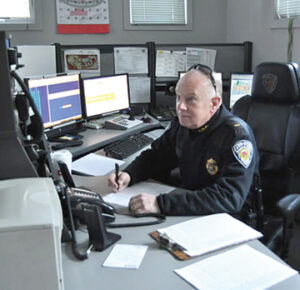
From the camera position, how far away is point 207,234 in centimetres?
121

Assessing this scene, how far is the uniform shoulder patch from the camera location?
4.94 ft

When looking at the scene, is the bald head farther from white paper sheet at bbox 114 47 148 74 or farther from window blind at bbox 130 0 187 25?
window blind at bbox 130 0 187 25

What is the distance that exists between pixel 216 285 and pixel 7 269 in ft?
1.58

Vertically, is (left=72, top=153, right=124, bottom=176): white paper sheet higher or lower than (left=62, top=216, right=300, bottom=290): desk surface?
higher

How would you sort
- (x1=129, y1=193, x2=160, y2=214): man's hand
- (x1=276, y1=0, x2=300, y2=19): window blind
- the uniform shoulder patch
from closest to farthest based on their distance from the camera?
(x1=129, y1=193, x2=160, y2=214): man's hand → the uniform shoulder patch → (x1=276, y1=0, x2=300, y2=19): window blind

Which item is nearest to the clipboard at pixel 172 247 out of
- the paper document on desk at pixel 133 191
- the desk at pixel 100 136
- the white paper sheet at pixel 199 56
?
the paper document on desk at pixel 133 191

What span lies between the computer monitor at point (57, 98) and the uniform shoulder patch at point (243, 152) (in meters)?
1.19

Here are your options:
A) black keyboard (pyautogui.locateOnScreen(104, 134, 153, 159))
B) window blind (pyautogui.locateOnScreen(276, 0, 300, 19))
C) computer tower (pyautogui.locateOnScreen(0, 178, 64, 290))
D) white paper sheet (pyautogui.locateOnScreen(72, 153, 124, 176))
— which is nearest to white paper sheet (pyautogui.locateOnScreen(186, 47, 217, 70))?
window blind (pyautogui.locateOnScreen(276, 0, 300, 19))

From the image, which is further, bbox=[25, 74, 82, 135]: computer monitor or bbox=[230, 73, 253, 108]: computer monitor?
bbox=[230, 73, 253, 108]: computer monitor

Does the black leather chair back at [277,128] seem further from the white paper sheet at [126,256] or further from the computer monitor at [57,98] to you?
the computer monitor at [57,98]

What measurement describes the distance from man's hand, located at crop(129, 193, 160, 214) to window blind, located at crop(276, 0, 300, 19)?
2.07 m

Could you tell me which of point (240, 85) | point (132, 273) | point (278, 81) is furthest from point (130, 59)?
point (132, 273)

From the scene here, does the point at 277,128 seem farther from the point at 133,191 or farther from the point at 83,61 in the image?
the point at 83,61

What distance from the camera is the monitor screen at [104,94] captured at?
8.98ft
